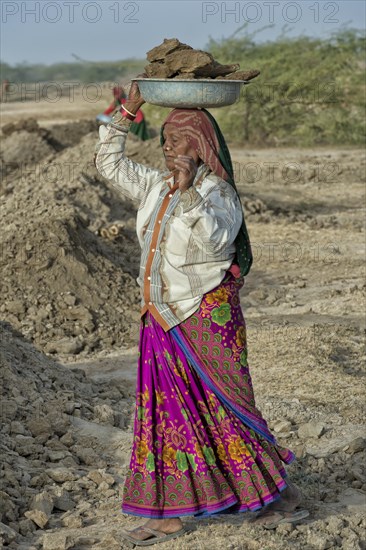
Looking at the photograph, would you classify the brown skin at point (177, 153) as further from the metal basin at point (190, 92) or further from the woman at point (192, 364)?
the metal basin at point (190, 92)

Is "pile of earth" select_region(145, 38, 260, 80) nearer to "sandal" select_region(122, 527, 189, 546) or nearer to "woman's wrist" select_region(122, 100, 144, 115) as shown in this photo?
"woman's wrist" select_region(122, 100, 144, 115)

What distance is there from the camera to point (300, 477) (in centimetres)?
510

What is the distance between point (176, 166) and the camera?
3.99m

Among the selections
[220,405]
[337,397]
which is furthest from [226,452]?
[337,397]

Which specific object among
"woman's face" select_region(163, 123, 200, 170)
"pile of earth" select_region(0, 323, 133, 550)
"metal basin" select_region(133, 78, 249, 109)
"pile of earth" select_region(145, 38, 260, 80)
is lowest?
"pile of earth" select_region(0, 323, 133, 550)

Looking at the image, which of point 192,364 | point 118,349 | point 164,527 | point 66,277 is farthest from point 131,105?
point 66,277

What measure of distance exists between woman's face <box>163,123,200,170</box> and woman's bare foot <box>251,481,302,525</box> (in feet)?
4.46

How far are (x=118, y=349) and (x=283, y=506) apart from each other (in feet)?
14.1

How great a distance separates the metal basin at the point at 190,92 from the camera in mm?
3994

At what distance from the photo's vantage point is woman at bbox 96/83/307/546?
4.08 meters

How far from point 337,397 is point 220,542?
2519 mm

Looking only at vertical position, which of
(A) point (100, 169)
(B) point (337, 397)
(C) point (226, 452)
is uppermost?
(A) point (100, 169)

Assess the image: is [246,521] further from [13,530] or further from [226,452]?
[13,530]

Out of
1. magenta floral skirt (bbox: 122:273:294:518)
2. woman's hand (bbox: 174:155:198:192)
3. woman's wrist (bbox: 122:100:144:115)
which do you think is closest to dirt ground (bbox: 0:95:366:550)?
magenta floral skirt (bbox: 122:273:294:518)
